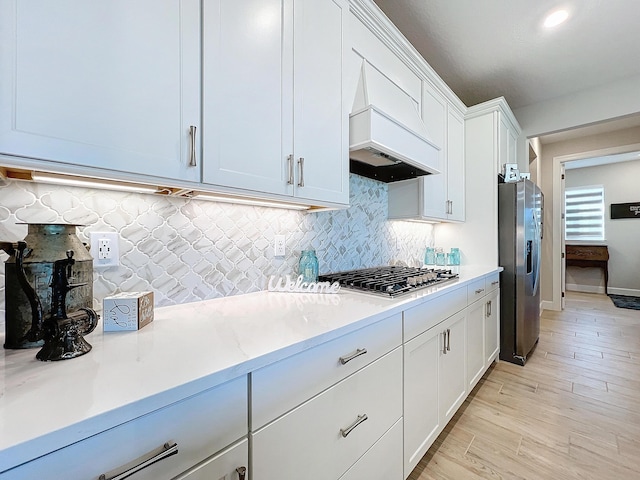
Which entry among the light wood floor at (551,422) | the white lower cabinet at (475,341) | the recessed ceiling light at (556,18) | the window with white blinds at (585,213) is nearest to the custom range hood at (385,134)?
the white lower cabinet at (475,341)

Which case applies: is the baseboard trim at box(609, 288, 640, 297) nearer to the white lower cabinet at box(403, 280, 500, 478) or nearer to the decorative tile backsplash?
the white lower cabinet at box(403, 280, 500, 478)

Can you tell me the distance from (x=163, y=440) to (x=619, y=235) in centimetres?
805

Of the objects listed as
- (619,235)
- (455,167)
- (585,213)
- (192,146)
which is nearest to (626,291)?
(619,235)

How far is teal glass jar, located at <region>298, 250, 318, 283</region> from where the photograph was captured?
5.25 ft

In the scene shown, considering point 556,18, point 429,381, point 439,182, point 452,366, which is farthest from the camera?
point 439,182

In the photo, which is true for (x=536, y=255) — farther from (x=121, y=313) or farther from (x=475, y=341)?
(x=121, y=313)

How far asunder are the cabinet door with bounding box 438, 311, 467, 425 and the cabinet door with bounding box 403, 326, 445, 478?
2.8 inches

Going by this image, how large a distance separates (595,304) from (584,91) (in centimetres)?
369

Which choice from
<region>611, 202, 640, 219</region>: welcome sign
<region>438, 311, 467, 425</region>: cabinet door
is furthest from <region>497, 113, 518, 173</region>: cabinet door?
<region>611, 202, 640, 219</region>: welcome sign

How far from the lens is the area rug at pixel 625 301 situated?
4.66 m

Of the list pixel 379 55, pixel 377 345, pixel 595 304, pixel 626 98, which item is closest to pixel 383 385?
pixel 377 345

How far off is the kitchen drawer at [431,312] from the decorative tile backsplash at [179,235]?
65 centimetres

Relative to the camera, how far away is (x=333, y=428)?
0.93 meters

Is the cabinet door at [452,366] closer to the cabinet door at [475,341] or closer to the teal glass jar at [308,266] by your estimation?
the cabinet door at [475,341]
